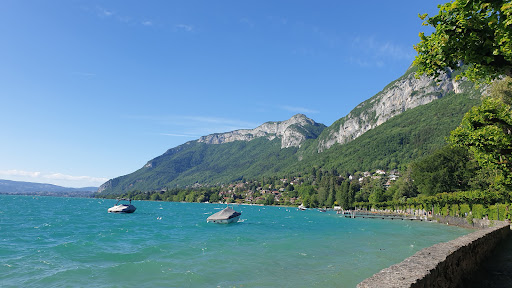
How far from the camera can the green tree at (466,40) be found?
8.13 meters

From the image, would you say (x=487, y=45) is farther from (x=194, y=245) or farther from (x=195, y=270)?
(x=194, y=245)

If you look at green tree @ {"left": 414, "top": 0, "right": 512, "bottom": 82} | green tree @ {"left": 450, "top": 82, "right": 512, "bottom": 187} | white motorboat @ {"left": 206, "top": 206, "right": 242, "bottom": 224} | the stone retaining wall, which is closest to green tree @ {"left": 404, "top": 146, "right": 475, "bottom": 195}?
white motorboat @ {"left": 206, "top": 206, "right": 242, "bottom": 224}

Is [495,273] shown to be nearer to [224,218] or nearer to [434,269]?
[434,269]

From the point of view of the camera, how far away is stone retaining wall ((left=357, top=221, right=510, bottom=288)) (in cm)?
542

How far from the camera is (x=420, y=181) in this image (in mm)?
86688

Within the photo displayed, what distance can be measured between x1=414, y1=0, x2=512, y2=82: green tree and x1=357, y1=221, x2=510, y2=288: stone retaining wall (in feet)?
17.4

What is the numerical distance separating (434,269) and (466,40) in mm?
6451

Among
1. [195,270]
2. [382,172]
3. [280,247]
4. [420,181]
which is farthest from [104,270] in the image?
[382,172]

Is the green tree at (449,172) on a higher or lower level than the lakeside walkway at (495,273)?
higher

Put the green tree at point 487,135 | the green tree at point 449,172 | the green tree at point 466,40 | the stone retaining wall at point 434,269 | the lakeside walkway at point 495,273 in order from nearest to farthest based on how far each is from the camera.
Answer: the stone retaining wall at point 434,269, the green tree at point 466,40, the lakeside walkway at point 495,273, the green tree at point 487,135, the green tree at point 449,172

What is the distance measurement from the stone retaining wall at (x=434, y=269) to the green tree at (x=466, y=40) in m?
5.31

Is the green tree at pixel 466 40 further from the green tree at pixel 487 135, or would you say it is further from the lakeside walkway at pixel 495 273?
the lakeside walkway at pixel 495 273

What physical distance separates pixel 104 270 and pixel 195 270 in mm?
5458

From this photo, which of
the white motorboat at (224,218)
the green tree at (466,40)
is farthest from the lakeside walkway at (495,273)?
the white motorboat at (224,218)
